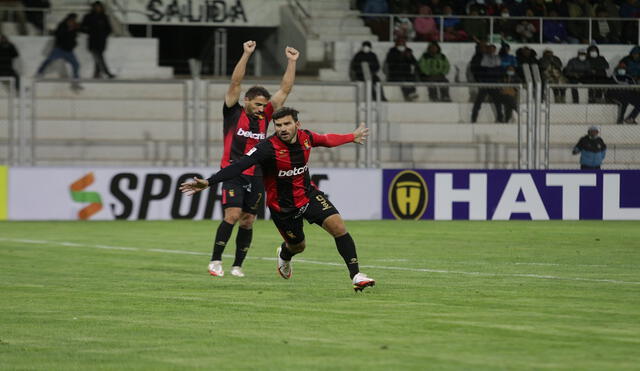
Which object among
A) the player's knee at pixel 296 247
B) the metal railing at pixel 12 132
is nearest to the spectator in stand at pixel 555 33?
the metal railing at pixel 12 132

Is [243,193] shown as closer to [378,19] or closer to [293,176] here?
[293,176]

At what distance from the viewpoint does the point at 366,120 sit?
85.4 ft

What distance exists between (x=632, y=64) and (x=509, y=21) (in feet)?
16.4

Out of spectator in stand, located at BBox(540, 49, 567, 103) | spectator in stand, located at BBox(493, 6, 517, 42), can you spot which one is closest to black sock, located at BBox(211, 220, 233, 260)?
spectator in stand, located at BBox(540, 49, 567, 103)

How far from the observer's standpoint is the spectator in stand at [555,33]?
34281 mm

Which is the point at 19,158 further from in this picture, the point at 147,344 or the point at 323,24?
the point at 147,344

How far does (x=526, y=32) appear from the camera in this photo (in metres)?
33.8

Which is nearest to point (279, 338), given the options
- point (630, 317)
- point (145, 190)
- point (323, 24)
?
point (630, 317)

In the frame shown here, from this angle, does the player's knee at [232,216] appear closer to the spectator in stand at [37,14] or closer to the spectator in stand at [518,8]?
the spectator in stand at [37,14]

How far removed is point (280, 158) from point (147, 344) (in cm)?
387

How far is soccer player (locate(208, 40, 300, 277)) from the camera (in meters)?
13.6

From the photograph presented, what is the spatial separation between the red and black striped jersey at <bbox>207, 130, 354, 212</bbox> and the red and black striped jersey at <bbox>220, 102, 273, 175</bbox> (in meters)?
1.74

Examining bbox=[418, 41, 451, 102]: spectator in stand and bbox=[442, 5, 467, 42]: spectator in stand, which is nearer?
bbox=[418, 41, 451, 102]: spectator in stand

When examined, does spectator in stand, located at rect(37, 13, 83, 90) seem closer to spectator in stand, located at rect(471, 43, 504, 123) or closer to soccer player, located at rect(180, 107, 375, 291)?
spectator in stand, located at rect(471, 43, 504, 123)
